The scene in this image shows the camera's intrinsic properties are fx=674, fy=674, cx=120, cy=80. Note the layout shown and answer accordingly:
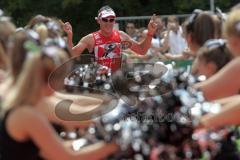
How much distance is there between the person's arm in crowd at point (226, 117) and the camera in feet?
11.1

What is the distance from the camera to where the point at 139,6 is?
27.2 m

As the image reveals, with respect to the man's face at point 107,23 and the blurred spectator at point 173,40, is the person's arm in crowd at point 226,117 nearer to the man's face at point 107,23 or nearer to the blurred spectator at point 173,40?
the man's face at point 107,23

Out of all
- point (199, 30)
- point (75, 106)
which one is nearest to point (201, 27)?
A: point (199, 30)

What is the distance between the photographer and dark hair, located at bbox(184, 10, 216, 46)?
4.61 m

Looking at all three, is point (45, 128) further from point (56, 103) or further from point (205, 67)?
point (205, 67)

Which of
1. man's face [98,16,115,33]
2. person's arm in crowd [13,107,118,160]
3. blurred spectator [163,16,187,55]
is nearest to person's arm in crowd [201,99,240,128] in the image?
person's arm in crowd [13,107,118,160]

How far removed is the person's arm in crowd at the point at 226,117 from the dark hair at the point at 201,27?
113 cm

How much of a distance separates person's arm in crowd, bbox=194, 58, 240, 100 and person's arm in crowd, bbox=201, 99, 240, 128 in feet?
1.02

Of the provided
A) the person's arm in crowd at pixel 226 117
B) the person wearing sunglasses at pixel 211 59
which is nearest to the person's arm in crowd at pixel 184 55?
the person wearing sunglasses at pixel 211 59

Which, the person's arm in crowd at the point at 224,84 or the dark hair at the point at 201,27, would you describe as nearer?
the person's arm in crowd at the point at 224,84

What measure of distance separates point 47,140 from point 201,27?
1.82 m

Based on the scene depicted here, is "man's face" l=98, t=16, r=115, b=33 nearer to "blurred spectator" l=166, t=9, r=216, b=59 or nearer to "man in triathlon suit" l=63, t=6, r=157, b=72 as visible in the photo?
"man in triathlon suit" l=63, t=6, r=157, b=72

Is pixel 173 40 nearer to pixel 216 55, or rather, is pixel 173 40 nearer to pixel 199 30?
pixel 199 30

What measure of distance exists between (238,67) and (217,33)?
93 cm
